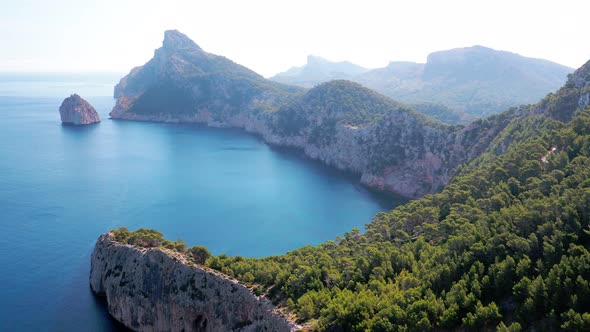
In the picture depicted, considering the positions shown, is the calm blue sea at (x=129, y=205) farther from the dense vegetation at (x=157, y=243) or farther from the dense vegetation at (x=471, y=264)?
the dense vegetation at (x=471, y=264)

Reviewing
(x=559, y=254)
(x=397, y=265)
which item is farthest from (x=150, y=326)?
(x=559, y=254)

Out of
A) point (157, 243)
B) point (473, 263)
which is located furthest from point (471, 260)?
point (157, 243)

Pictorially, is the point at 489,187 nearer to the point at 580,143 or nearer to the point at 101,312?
the point at 580,143

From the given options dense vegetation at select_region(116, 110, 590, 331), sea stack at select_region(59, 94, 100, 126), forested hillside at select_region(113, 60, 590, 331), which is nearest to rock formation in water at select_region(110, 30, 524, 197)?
forested hillside at select_region(113, 60, 590, 331)

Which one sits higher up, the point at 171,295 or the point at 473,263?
the point at 473,263

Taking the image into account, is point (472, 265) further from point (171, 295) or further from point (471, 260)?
point (171, 295)

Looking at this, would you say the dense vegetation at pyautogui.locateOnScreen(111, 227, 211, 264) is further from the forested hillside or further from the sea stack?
the sea stack
